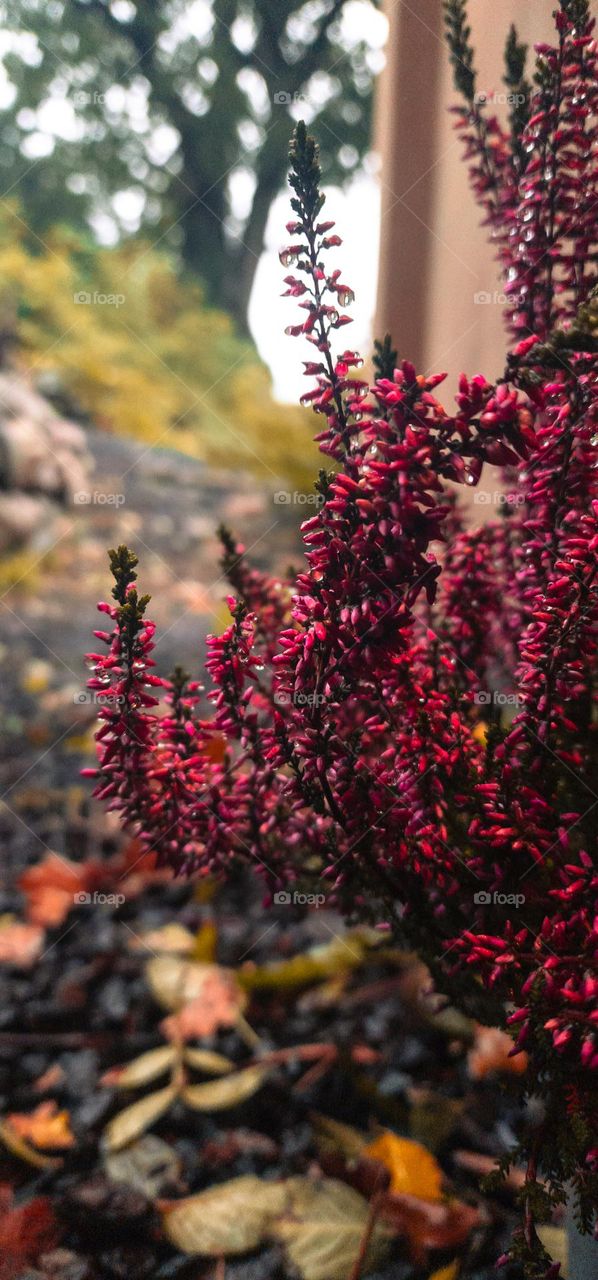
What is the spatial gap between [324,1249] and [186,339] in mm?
3767

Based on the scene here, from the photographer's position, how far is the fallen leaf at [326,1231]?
0.83 meters

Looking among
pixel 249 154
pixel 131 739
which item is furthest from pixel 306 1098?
pixel 249 154

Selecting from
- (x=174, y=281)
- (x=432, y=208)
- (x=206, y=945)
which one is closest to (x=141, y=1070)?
(x=206, y=945)

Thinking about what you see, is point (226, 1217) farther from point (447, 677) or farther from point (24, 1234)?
point (447, 677)

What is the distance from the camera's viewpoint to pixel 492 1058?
3.54 feet

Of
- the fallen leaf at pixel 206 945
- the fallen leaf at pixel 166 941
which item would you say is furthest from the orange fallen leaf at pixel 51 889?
the fallen leaf at pixel 206 945

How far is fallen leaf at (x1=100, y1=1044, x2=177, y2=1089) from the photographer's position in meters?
1.11

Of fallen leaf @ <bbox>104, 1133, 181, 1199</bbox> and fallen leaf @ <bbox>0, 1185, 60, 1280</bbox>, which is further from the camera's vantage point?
fallen leaf @ <bbox>104, 1133, 181, 1199</bbox>

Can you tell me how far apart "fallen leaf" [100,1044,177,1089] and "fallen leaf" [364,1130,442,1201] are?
31 centimetres

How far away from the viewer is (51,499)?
2715 mm

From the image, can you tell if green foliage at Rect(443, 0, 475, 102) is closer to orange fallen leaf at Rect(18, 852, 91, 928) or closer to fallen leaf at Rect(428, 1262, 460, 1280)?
fallen leaf at Rect(428, 1262, 460, 1280)

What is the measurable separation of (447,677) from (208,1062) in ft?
2.16

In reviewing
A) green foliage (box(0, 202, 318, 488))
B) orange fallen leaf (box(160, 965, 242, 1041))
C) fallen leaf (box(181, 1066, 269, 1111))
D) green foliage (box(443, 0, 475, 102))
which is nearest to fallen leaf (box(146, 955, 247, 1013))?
A: orange fallen leaf (box(160, 965, 242, 1041))

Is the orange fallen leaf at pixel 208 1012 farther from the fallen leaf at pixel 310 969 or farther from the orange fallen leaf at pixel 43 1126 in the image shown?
the orange fallen leaf at pixel 43 1126
